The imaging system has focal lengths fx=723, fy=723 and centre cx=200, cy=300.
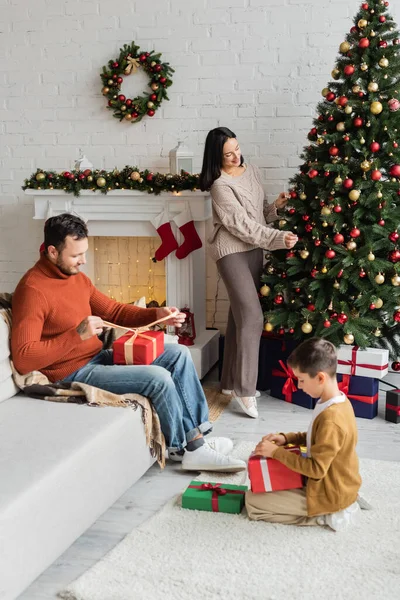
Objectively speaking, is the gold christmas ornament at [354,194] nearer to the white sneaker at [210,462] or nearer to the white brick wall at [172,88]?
the white brick wall at [172,88]

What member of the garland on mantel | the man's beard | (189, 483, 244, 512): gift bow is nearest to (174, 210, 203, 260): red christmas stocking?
the garland on mantel

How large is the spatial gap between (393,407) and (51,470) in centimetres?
210

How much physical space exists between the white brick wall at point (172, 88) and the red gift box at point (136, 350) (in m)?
1.87

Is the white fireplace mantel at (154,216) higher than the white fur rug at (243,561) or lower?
higher

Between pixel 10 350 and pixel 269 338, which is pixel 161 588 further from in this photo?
pixel 269 338

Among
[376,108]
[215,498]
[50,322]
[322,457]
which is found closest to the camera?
[322,457]

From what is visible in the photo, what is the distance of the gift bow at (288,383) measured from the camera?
3998 millimetres

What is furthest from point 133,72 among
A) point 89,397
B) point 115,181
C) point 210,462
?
point 210,462

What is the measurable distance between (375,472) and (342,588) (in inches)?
37.3

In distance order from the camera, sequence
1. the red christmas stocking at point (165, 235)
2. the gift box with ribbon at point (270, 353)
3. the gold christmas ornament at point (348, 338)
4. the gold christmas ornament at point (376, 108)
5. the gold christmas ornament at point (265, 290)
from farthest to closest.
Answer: the red christmas stocking at point (165, 235) < the gift box with ribbon at point (270, 353) < the gold christmas ornament at point (265, 290) < the gold christmas ornament at point (348, 338) < the gold christmas ornament at point (376, 108)

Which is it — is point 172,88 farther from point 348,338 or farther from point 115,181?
point 348,338

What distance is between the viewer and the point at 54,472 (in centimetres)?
229

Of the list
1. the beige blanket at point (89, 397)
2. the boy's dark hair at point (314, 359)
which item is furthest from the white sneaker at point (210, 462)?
the boy's dark hair at point (314, 359)

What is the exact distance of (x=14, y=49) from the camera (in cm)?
502
